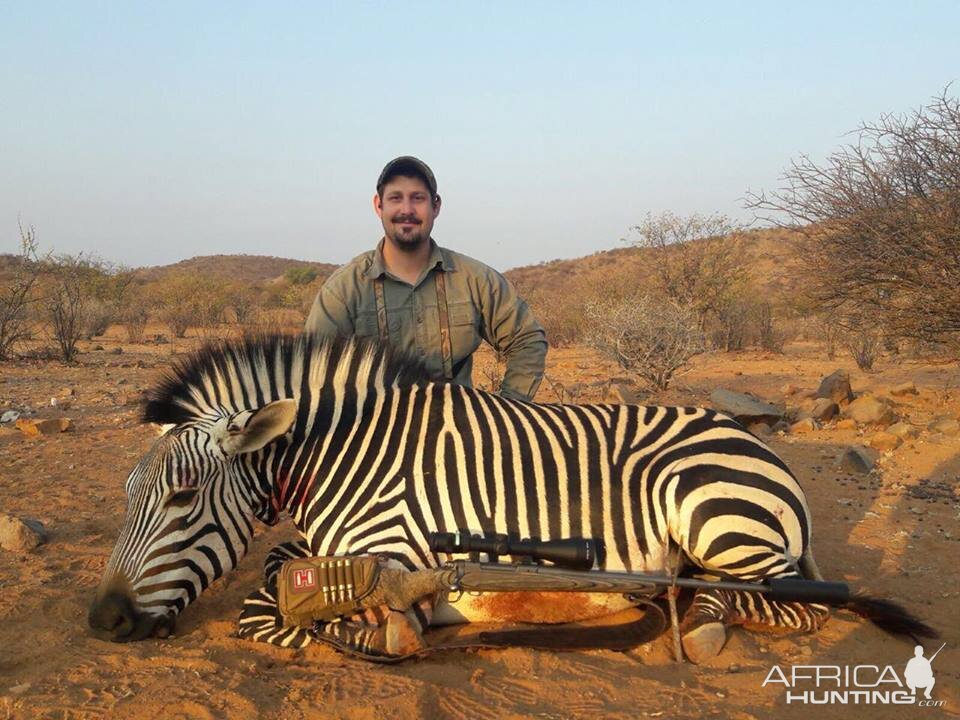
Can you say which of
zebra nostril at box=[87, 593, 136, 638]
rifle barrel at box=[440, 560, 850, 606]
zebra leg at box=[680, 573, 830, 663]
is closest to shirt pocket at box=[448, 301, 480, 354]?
rifle barrel at box=[440, 560, 850, 606]

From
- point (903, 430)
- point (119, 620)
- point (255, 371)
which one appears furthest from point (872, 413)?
point (119, 620)

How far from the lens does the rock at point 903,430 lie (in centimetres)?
672

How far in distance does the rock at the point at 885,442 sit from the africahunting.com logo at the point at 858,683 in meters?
4.16

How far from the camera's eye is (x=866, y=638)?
10.2 feet

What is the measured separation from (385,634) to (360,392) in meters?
1.06

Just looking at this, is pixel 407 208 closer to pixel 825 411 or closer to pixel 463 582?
pixel 463 582

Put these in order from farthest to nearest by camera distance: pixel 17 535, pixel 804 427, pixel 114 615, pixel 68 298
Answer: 1. pixel 68 298
2. pixel 804 427
3. pixel 17 535
4. pixel 114 615

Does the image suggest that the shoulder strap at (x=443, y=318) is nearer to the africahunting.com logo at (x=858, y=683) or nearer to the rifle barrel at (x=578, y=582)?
the rifle barrel at (x=578, y=582)

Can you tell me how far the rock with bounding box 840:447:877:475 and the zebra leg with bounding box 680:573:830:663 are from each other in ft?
10.1

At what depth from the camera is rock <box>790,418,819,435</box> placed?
7340 mm

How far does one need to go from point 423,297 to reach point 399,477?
171cm

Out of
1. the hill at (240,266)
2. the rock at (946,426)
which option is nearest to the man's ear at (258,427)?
the rock at (946,426)

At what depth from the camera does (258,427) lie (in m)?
2.92

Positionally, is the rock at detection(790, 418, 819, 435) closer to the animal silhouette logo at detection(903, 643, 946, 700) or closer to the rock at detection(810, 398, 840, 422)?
the rock at detection(810, 398, 840, 422)
